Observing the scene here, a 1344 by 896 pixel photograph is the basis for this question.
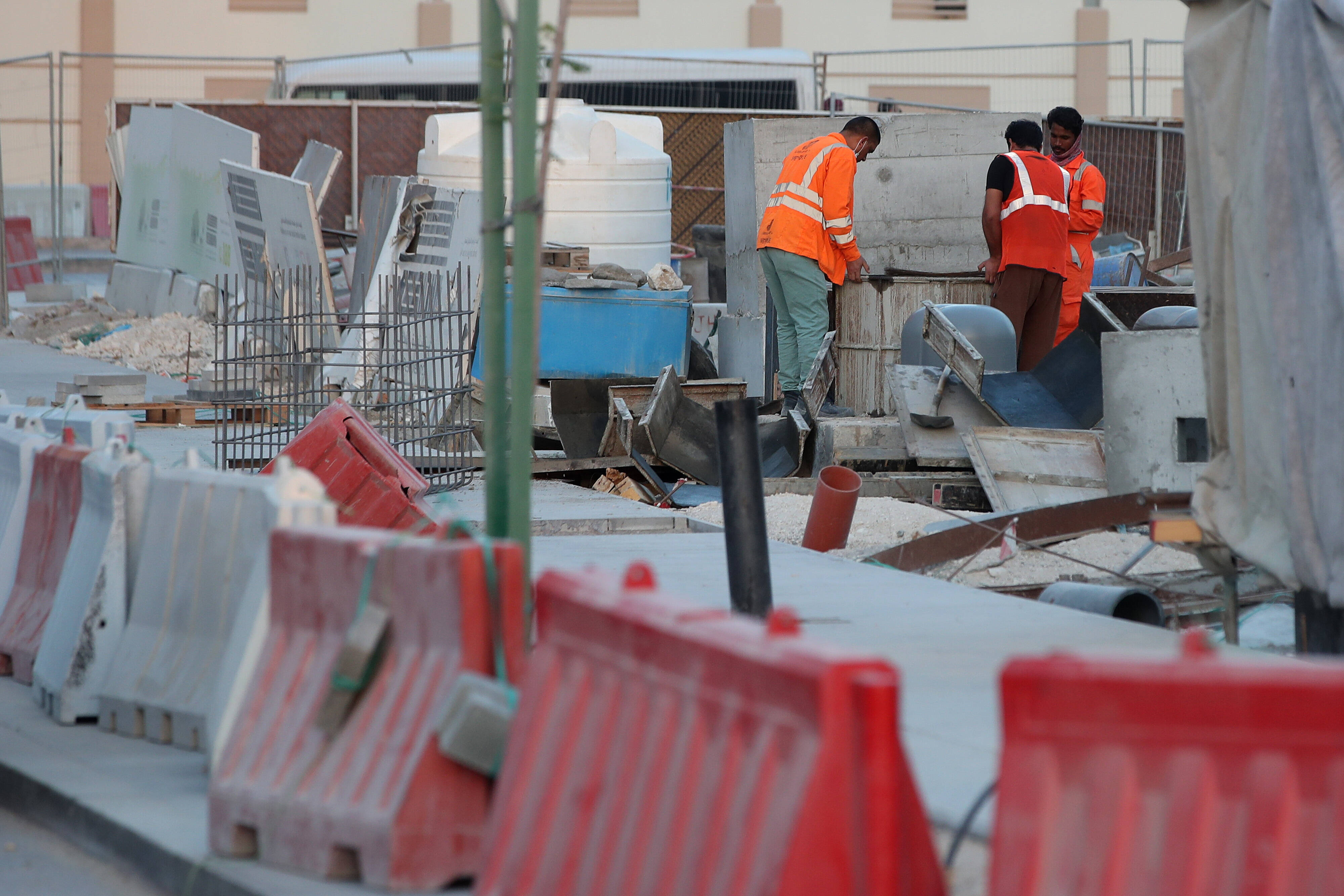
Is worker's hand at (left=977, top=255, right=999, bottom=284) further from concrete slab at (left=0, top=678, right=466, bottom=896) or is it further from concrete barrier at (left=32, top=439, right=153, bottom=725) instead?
concrete slab at (left=0, top=678, right=466, bottom=896)

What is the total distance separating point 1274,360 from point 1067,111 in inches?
309

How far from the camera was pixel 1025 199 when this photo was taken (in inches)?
459

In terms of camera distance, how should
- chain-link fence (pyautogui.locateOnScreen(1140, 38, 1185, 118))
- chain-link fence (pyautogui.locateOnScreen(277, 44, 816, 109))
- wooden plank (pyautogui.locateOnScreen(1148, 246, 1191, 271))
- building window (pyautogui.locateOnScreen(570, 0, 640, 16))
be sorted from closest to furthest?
wooden plank (pyautogui.locateOnScreen(1148, 246, 1191, 271)) → chain-link fence (pyautogui.locateOnScreen(277, 44, 816, 109)) → chain-link fence (pyautogui.locateOnScreen(1140, 38, 1185, 118)) → building window (pyautogui.locateOnScreen(570, 0, 640, 16))

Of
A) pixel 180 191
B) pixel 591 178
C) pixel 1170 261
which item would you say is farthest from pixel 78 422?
pixel 180 191

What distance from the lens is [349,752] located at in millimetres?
3498

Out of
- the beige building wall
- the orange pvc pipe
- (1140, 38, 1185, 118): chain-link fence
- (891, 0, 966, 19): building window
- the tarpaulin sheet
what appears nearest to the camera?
Answer: the tarpaulin sheet

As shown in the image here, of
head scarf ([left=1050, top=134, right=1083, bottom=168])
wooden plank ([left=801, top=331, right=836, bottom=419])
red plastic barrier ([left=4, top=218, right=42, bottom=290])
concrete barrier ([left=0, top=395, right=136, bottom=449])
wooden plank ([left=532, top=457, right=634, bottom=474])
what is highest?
red plastic barrier ([left=4, top=218, right=42, bottom=290])

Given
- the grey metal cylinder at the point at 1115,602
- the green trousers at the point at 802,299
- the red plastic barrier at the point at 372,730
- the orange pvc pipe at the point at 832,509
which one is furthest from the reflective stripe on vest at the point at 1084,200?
the red plastic barrier at the point at 372,730

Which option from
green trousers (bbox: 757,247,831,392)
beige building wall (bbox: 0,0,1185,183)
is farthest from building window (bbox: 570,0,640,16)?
green trousers (bbox: 757,247,831,392)

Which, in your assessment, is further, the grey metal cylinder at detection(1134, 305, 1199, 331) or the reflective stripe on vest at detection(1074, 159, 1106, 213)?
the reflective stripe on vest at detection(1074, 159, 1106, 213)

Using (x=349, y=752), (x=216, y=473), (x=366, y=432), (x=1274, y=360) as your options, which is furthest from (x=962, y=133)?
(x=349, y=752)

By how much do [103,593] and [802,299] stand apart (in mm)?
7915

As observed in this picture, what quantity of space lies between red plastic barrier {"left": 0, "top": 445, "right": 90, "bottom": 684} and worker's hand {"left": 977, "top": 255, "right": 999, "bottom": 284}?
305 inches

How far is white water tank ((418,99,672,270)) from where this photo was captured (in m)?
14.6
